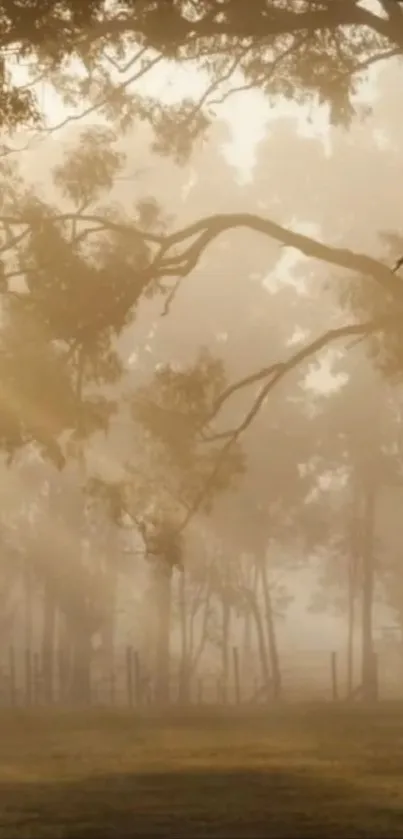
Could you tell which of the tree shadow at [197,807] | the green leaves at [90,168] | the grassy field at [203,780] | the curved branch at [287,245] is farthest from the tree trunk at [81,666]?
the tree shadow at [197,807]

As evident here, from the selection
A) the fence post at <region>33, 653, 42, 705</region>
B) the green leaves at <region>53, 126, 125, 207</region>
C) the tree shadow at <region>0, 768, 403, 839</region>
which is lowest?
the tree shadow at <region>0, 768, 403, 839</region>

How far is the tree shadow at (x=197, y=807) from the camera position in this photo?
11.8 meters

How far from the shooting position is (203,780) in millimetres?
16703

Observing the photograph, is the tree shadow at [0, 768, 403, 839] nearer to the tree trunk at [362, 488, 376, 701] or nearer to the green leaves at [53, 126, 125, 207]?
the green leaves at [53, 126, 125, 207]

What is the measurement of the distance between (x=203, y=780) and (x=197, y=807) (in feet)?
10.0

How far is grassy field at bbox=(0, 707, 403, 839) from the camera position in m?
12.2

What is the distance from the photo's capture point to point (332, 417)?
169ft

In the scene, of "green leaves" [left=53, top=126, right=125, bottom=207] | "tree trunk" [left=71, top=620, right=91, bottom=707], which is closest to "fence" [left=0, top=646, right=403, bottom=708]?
"tree trunk" [left=71, top=620, right=91, bottom=707]

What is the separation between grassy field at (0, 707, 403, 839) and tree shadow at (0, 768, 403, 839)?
0.01 meters

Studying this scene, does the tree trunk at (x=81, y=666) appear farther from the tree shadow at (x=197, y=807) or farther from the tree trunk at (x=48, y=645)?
the tree shadow at (x=197, y=807)

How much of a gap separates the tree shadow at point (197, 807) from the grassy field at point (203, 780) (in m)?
0.01

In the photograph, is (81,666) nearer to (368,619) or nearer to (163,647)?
(163,647)

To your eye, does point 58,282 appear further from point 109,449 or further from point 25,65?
point 109,449

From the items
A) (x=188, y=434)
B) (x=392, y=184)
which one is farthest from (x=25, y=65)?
(x=392, y=184)
